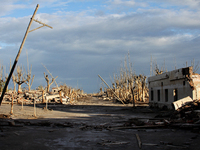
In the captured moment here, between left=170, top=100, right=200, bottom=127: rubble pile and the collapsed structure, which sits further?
the collapsed structure

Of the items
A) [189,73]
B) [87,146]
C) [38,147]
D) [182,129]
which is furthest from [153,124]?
[189,73]

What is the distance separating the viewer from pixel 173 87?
20375mm

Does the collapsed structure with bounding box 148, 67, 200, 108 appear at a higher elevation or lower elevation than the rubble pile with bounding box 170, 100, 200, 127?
higher

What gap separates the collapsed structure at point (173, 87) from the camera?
17.1m

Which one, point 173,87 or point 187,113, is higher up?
point 173,87

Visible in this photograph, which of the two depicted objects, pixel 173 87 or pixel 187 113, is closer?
pixel 187 113

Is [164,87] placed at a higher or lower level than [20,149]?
higher

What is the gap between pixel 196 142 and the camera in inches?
310

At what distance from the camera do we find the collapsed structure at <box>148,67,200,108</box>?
1714 centimetres

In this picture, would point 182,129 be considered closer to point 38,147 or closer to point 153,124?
point 153,124

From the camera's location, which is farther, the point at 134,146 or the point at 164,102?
the point at 164,102

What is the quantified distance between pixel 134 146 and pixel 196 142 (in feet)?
7.36

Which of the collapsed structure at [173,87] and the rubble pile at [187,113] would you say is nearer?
the rubble pile at [187,113]

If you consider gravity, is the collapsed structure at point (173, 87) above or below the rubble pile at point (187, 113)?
above
